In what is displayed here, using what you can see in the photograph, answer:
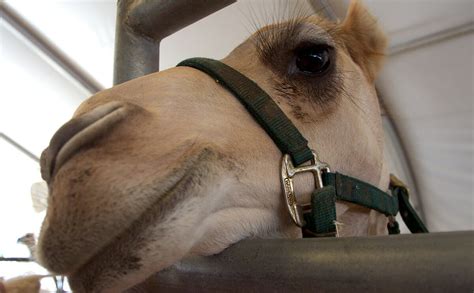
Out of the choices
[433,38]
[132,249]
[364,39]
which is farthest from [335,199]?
[433,38]

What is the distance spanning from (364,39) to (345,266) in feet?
3.76

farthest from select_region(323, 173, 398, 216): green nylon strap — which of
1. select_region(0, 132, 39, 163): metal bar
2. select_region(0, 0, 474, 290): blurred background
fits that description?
select_region(0, 132, 39, 163): metal bar

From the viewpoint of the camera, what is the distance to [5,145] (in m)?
4.84

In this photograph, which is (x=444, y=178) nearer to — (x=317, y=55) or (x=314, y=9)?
(x=314, y=9)

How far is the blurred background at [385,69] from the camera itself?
98.5 inches

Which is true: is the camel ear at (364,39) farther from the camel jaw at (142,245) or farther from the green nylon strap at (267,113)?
the camel jaw at (142,245)

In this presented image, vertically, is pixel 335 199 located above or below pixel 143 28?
below

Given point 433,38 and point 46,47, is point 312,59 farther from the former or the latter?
point 46,47

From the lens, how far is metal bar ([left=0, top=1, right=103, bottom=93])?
2867 millimetres

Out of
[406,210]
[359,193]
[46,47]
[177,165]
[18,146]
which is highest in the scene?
[46,47]

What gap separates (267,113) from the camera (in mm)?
912

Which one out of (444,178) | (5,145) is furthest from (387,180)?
(5,145)

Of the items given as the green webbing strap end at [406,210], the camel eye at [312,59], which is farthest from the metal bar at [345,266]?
the green webbing strap end at [406,210]

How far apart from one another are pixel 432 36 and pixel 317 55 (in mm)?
1835
